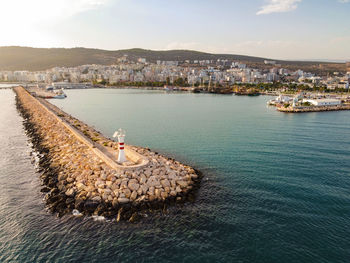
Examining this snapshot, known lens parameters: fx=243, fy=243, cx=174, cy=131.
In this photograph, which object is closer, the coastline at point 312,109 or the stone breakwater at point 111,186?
the stone breakwater at point 111,186

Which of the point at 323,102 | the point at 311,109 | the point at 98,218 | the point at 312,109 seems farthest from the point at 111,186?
the point at 323,102

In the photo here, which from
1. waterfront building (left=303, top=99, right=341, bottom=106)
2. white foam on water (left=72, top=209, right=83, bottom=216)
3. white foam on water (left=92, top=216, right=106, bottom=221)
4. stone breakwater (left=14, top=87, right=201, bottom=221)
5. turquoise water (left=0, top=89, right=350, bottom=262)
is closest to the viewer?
turquoise water (left=0, top=89, right=350, bottom=262)

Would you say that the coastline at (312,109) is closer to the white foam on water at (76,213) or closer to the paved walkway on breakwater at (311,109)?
the paved walkway on breakwater at (311,109)

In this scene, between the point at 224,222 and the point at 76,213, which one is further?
the point at 76,213

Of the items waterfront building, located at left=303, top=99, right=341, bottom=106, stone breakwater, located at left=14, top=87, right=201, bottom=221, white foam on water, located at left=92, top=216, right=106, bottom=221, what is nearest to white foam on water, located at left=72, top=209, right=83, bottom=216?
stone breakwater, located at left=14, top=87, right=201, bottom=221

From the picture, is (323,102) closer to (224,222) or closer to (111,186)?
(224,222)

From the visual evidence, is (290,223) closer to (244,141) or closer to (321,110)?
(244,141)

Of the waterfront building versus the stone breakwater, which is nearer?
the stone breakwater

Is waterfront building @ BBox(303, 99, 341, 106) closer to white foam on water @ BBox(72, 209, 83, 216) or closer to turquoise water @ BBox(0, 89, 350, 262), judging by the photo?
turquoise water @ BBox(0, 89, 350, 262)

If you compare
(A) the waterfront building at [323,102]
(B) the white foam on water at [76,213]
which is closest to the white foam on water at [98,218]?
(B) the white foam on water at [76,213]

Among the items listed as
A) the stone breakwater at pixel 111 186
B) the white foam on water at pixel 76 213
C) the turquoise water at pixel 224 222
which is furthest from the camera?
the stone breakwater at pixel 111 186

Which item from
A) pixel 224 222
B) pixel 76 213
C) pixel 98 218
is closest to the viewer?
pixel 224 222
